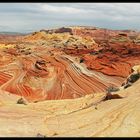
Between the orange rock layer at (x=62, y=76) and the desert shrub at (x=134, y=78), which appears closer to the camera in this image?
the desert shrub at (x=134, y=78)

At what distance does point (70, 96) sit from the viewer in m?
25.8

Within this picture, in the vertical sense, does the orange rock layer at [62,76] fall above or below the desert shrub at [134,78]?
below

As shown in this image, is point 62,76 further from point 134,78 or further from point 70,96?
point 134,78

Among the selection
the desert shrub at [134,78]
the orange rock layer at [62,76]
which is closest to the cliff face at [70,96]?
the orange rock layer at [62,76]

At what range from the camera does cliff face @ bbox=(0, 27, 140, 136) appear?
9.80m

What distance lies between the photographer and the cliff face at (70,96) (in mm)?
9805

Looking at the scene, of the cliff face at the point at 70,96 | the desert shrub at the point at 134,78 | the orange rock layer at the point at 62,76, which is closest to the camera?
the cliff face at the point at 70,96

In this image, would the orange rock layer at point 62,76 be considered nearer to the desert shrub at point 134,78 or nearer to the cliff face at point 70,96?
the cliff face at point 70,96

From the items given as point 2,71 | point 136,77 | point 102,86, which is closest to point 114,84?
point 102,86

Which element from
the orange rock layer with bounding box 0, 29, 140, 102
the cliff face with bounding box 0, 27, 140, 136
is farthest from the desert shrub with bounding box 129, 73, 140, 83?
the orange rock layer with bounding box 0, 29, 140, 102

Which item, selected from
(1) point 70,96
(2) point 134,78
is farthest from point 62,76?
(2) point 134,78

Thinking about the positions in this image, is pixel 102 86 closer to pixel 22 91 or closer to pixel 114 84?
pixel 114 84

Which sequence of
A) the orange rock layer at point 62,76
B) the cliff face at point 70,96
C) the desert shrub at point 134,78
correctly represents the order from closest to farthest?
the cliff face at point 70,96
the desert shrub at point 134,78
the orange rock layer at point 62,76

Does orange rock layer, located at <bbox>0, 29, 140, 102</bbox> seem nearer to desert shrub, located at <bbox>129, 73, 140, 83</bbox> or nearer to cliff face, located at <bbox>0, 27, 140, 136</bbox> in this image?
cliff face, located at <bbox>0, 27, 140, 136</bbox>
